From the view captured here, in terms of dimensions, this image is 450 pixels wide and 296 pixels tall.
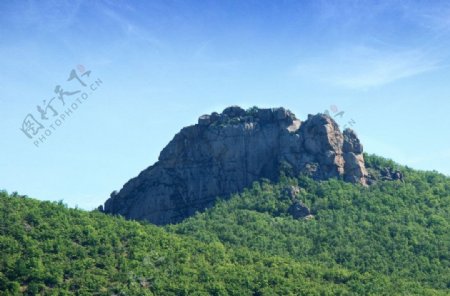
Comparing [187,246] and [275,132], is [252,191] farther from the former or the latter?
[187,246]

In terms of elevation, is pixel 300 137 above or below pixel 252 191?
above

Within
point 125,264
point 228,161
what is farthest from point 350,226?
point 125,264

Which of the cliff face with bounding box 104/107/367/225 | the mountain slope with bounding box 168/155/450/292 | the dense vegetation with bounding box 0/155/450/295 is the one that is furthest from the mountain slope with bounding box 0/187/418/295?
the cliff face with bounding box 104/107/367/225

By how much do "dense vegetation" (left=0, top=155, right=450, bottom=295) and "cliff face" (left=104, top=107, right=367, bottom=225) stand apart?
3199mm

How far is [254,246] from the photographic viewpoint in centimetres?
10369

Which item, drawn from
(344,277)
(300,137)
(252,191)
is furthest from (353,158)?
(344,277)

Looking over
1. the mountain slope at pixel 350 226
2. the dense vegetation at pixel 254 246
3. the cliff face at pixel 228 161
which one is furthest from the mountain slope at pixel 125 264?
the cliff face at pixel 228 161

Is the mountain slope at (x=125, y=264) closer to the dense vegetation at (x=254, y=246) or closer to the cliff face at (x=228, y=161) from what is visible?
the dense vegetation at (x=254, y=246)

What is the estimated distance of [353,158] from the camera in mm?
122375

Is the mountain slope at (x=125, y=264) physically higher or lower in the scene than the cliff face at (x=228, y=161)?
lower

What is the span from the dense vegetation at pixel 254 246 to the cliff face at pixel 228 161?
3.20 m

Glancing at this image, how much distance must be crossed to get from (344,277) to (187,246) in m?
18.7

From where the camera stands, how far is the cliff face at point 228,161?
119625 millimetres

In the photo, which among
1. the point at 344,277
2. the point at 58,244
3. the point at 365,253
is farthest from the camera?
the point at 365,253
